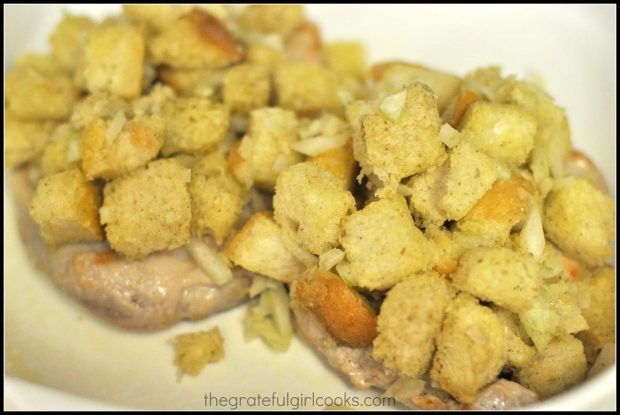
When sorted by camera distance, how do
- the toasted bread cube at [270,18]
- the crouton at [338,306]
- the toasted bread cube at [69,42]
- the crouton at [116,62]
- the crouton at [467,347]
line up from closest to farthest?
1. the crouton at [467,347]
2. the crouton at [338,306]
3. the crouton at [116,62]
4. the toasted bread cube at [69,42]
5. the toasted bread cube at [270,18]

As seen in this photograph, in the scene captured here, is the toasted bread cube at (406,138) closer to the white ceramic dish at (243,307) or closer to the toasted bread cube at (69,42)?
the white ceramic dish at (243,307)

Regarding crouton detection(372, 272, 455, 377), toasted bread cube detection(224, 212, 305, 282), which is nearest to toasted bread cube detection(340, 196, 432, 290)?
crouton detection(372, 272, 455, 377)

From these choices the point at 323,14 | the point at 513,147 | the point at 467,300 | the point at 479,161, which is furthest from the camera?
the point at 323,14

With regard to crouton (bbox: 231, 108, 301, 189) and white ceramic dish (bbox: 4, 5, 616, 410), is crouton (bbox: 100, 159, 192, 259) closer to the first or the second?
crouton (bbox: 231, 108, 301, 189)

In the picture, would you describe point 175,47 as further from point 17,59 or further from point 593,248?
point 593,248

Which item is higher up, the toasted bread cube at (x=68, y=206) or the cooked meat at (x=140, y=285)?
the toasted bread cube at (x=68, y=206)

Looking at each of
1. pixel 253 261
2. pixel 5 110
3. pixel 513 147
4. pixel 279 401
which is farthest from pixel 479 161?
pixel 5 110

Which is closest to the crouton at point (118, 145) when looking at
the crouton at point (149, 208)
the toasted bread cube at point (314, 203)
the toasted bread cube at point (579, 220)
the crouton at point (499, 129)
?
the crouton at point (149, 208)
